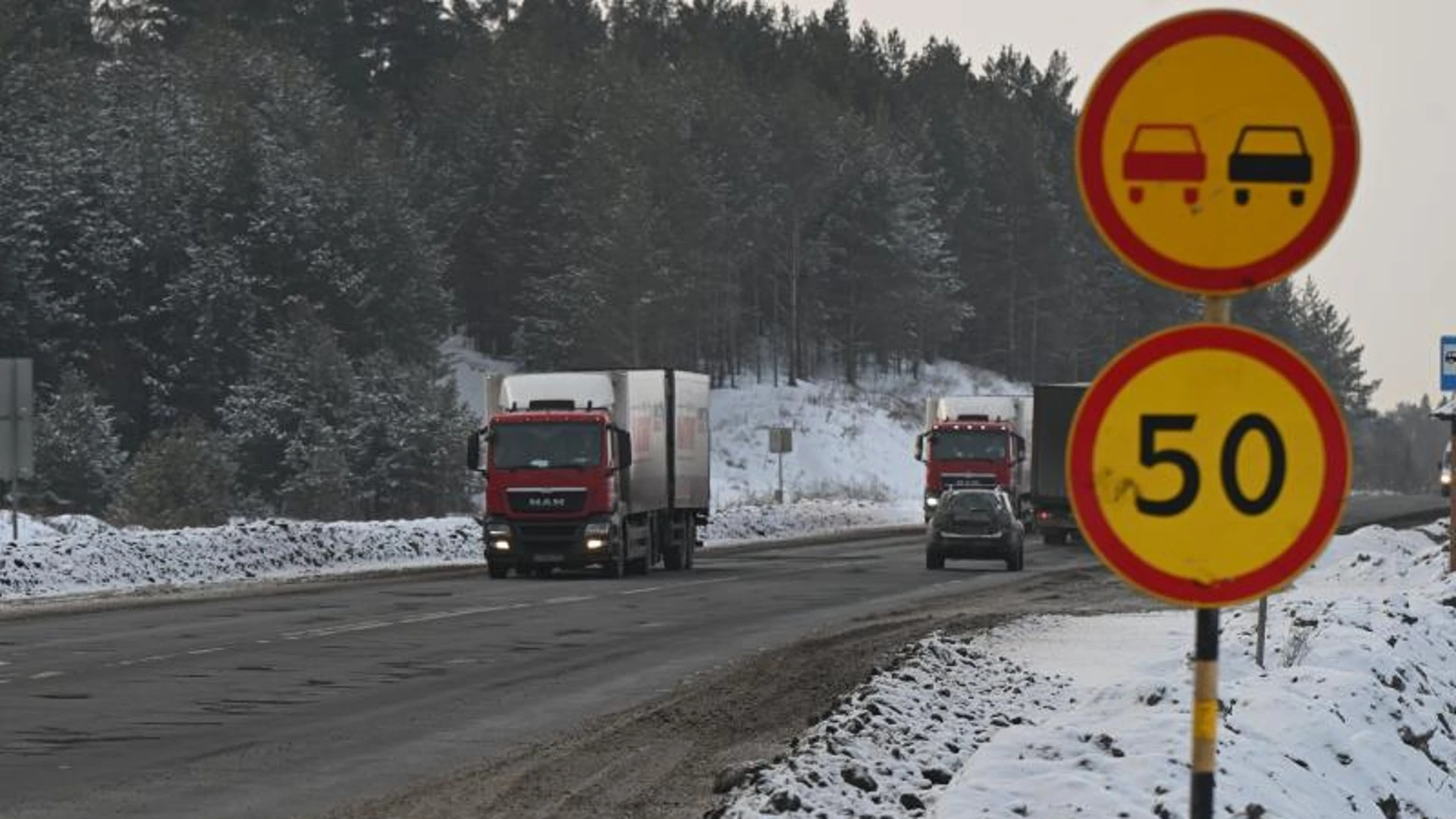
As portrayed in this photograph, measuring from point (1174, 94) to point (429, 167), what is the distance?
121432 millimetres

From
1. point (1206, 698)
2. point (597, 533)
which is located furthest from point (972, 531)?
point (1206, 698)

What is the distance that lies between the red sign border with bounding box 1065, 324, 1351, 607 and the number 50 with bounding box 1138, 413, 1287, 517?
0.37 ft

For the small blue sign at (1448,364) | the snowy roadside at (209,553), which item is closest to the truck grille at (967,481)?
the snowy roadside at (209,553)

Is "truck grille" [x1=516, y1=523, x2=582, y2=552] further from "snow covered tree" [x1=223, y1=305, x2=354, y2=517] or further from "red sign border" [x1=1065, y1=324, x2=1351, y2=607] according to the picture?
"snow covered tree" [x1=223, y1=305, x2=354, y2=517]

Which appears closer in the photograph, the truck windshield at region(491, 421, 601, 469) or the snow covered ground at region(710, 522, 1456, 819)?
the snow covered ground at region(710, 522, 1456, 819)

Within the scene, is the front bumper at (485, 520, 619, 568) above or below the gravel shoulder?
below

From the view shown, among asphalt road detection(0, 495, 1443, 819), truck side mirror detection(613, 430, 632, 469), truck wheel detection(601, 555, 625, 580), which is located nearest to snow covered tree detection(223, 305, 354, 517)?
truck wheel detection(601, 555, 625, 580)

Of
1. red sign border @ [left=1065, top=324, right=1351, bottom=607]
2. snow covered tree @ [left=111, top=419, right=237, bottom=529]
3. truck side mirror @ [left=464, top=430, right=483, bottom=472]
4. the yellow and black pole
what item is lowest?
snow covered tree @ [left=111, top=419, right=237, bottom=529]

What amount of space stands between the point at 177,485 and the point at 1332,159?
67.7m

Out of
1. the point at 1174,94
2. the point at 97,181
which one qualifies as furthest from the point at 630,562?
the point at 97,181

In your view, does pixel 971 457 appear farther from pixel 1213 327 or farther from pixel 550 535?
pixel 1213 327

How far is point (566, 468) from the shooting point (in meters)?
38.6

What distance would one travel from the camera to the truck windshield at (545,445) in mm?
38438

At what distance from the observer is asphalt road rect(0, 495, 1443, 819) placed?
1386 cm
